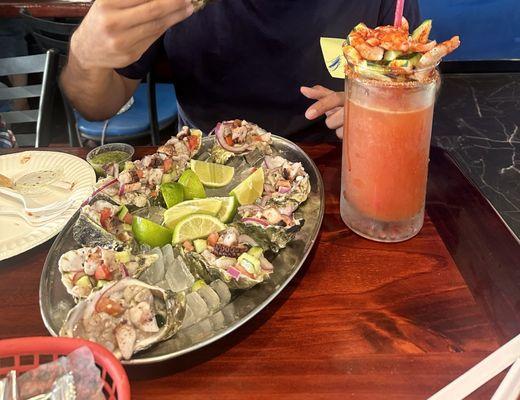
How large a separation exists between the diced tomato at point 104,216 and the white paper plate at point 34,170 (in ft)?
0.52

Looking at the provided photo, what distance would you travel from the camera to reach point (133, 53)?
118cm

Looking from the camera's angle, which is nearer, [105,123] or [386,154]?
[386,154]

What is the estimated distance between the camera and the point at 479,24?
3828 mm

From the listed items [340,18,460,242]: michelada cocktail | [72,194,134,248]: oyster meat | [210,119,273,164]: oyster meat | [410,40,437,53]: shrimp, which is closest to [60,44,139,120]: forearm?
[210,119,273,164]: oyster meat

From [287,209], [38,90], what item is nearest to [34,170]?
[287,209]

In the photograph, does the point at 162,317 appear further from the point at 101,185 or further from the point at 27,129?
the point at 27,129

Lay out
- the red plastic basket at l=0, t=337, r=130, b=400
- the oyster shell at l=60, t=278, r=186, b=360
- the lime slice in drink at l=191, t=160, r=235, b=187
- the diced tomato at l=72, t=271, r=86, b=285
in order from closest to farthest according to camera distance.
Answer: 1. the red plastic basket at l=0, t=337, r=130, b=400
2. the oyster shell at l=60, t=278, r=186, b=360
3. the diced tomato at l=72, t=271, r=86, b=285
4. the lime slice in drink at l=191, t=160, r=235, b=187

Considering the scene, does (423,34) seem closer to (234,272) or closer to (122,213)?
(234,272)

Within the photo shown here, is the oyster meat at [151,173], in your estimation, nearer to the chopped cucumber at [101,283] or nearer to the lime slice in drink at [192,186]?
the lime slice in drink at [192,186]

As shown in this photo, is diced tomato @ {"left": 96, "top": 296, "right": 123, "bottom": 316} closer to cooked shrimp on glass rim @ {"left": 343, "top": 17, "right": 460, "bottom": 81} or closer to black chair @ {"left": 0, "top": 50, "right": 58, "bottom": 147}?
cooked shrimp on glass rim @ {"left": 343, "top": 17, "right": 460, "bottom": 81}

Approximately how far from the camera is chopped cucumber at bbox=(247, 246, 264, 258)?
0.88m

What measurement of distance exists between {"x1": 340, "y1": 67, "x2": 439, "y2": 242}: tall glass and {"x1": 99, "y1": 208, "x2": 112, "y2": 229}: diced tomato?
48cm

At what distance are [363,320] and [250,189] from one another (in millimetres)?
356

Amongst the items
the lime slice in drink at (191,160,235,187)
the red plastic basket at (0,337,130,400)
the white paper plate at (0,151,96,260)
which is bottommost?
the white paper plate at (0,151,96,260)
